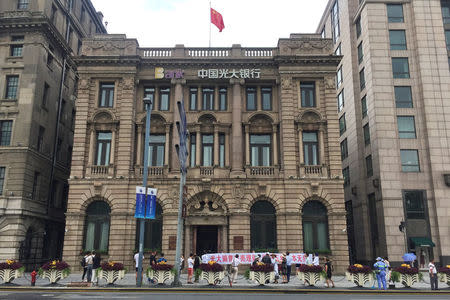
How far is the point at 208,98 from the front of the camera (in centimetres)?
3612

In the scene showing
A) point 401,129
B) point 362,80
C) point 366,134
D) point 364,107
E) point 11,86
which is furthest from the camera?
point 362,80

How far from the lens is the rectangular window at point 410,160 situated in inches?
1522

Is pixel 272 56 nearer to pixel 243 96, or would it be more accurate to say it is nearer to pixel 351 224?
pixel 243 96

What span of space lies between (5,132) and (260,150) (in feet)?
76.5

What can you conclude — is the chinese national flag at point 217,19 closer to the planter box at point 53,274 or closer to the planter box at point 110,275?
the planter box at point 110,275

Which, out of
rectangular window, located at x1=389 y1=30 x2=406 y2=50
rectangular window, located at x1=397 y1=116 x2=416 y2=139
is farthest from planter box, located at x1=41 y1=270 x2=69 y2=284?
rectangular window, located at x1=389 y1=30 x2=406 y2=50

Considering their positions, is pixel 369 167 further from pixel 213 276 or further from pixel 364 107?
pixel 213 276

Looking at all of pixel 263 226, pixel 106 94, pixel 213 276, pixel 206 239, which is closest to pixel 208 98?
pixel 106 94

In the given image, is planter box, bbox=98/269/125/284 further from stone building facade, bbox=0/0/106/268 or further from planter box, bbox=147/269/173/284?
stone building facade, bbox=0/0/106/268

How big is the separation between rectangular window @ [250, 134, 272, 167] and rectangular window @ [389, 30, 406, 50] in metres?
18.5

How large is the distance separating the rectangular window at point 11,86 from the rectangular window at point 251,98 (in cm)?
2180

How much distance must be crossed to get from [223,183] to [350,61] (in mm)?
24086

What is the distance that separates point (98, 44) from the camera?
3556 cm

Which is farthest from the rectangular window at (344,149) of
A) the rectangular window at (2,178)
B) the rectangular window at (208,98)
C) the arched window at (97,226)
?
the rectangular window at (2,178)
